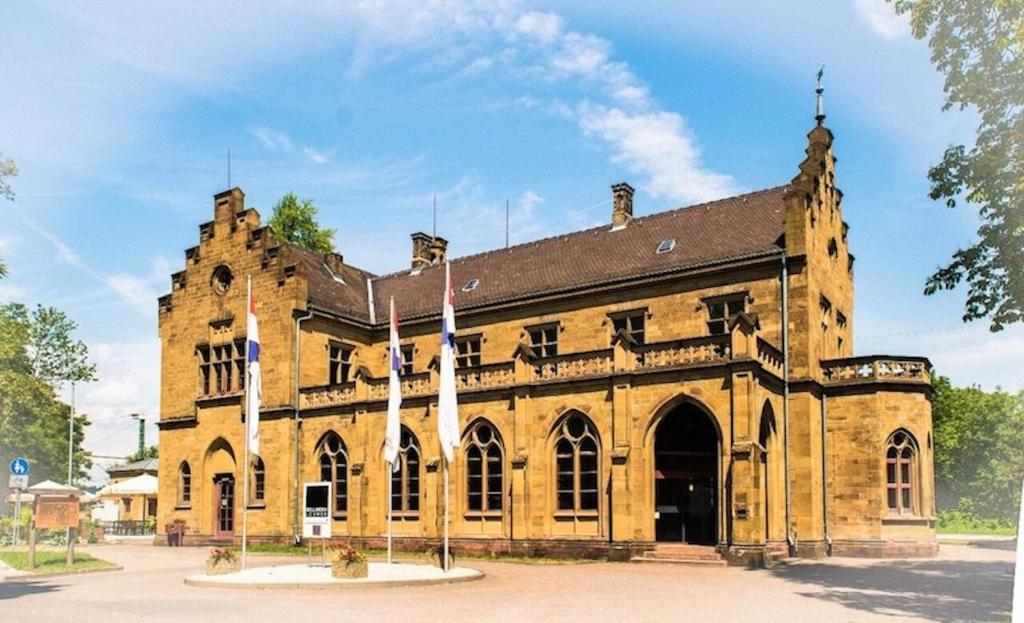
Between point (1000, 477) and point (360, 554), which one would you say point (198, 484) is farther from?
point (1000, 477)

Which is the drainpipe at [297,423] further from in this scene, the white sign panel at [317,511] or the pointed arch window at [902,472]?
the pointed arch window at [902,472]

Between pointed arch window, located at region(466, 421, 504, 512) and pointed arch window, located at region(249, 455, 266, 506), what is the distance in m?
9.75

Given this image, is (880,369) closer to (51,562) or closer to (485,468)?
(485,468)

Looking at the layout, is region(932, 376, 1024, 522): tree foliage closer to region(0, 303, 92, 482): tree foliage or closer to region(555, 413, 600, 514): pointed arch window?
region(555, 413, 600, 514): pointed arch window

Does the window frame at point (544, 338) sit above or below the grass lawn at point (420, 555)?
above

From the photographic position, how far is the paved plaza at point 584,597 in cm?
1490

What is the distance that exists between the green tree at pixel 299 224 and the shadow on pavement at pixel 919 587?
36831 mm

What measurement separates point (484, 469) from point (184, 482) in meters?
15.8

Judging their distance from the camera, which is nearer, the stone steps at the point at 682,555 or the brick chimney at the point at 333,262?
the stone steps at the point at 682,555

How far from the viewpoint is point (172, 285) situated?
138 ft

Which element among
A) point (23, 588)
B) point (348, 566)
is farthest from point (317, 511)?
point (23, 588)

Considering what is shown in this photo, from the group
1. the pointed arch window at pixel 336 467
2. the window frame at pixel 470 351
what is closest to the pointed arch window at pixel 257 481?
the pointed arch window at pixel 336 467

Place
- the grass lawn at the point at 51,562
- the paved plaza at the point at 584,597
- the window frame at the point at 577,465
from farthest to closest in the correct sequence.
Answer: the window frame at the point at 577,465 → the grass lawn at the point at 51,562 → the paved plaza at the point at 584,597

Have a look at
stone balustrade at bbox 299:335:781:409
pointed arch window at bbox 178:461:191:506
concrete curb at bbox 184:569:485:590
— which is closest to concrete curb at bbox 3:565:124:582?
concrete curb at bbox 184:569:485:590
